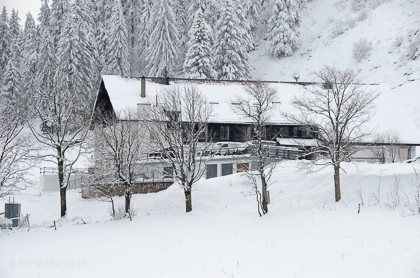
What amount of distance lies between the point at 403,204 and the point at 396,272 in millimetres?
8517

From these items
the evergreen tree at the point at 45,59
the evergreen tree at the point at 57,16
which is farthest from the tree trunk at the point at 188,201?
the evergreen tree at the point at 57,16

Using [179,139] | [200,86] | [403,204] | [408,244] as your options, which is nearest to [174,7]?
[200,86]

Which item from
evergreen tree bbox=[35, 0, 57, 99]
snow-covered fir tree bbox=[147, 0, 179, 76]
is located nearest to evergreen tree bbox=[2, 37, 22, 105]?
evergreen tree bbox=[35, 0, 57, 99]

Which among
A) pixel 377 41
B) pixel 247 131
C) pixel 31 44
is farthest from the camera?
pixel 31 44

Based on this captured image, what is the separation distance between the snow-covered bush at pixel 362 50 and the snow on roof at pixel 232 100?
1387 cm

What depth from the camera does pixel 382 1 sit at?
2530 inches

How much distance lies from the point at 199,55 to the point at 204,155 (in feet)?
77.4

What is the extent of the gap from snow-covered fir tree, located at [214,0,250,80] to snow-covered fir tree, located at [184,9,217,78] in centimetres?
196

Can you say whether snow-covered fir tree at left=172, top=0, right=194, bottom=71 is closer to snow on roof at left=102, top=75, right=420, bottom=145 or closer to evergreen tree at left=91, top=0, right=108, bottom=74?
evergreen tree at left=91, top=0, right=108, bottom=74

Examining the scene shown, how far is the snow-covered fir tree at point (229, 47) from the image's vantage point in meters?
54.3

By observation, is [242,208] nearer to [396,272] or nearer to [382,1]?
[396,272]

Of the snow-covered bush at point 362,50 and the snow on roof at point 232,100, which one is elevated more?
the snow-covered bush at point 362,50

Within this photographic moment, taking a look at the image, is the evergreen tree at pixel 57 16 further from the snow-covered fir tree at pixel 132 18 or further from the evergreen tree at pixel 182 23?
the evergreen tree at pixel 182 23

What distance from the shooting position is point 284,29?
61.5 meters
